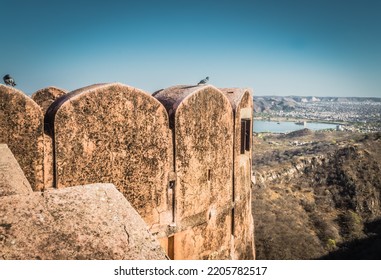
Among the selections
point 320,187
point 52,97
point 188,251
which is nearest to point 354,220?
point 320,187

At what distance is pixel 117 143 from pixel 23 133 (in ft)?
3.00

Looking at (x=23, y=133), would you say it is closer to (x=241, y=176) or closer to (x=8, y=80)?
(x=8, y=80)

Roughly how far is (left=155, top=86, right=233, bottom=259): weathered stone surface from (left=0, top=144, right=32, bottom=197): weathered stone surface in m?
1.98

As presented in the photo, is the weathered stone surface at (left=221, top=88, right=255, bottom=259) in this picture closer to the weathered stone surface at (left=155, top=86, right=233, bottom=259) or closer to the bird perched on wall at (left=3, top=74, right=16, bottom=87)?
the weathered stone surface at (left=155, top=86, right=233, bottom=259)

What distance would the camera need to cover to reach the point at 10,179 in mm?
2168

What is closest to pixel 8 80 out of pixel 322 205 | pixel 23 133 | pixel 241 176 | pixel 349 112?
pixel 23 133

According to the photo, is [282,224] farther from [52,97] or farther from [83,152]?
[83,152]

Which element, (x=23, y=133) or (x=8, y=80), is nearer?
(x=23, y=133)

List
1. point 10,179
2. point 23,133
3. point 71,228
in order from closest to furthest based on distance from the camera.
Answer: point 71,228, point 10,179, point 23,133

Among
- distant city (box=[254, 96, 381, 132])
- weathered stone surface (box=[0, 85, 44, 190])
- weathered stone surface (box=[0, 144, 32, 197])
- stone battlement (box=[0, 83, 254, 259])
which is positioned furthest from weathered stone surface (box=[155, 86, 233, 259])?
distant city (box=[254, 96, 381, 132])

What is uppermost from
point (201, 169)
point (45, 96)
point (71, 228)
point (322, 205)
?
point (45, 96)

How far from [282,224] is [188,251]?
9.29 meters

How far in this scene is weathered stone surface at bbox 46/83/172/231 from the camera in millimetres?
3242

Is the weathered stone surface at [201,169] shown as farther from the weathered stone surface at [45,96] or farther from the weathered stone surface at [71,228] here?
the weathered stone surface at [71,228]
